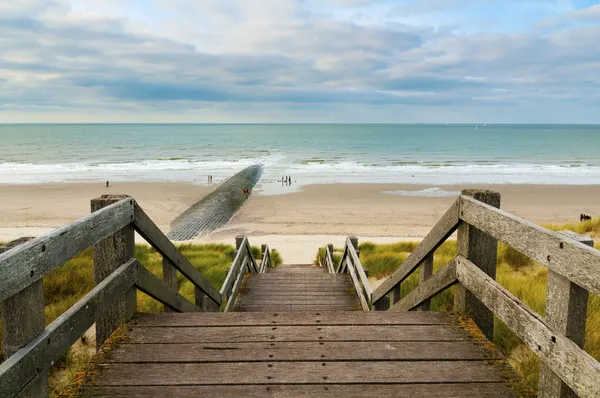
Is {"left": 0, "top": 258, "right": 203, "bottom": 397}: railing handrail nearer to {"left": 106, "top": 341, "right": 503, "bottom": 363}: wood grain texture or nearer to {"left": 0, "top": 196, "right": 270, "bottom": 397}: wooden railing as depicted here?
{"left": 0, "top": 196, "right": 270, "bottom": 397}: wooden railing

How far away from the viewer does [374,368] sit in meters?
2.70

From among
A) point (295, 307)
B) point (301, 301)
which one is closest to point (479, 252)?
point (295, 307)

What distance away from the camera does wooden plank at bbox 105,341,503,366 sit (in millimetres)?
2809

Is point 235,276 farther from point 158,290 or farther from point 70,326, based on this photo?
point 70,326

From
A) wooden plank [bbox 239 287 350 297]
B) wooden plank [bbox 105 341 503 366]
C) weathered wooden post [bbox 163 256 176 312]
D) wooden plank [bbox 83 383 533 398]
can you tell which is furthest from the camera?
wooden plank [bbox 239 287 350 297]

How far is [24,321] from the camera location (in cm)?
190

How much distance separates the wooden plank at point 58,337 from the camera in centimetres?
180

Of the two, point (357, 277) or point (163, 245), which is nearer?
point (163, 245)

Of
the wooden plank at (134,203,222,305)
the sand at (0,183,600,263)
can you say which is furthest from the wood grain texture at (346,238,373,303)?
the sand at (0,183,600,263)

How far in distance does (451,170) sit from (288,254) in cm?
3537

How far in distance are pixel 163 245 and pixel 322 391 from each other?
6.19ft

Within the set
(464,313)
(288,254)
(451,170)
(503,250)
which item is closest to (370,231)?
(288,254)

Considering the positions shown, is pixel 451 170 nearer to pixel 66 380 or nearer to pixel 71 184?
pixel 71 184

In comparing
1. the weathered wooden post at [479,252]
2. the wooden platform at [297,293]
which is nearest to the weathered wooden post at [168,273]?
the wooden platform at [297,293]
